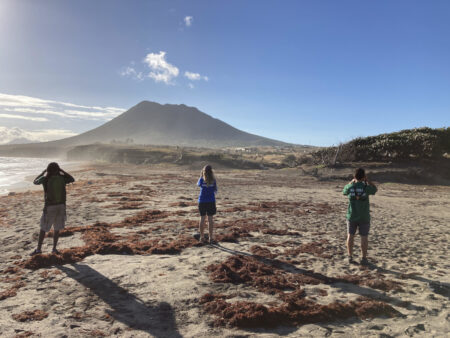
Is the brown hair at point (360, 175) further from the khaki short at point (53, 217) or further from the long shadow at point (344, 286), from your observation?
the khaki short at point (53, 217)

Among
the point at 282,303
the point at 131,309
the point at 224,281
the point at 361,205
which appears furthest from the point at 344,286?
the point at 131,309

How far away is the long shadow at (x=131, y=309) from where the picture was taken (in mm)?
4086

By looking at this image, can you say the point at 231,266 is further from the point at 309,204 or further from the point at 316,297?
the point at 309,204

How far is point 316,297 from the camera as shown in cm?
497

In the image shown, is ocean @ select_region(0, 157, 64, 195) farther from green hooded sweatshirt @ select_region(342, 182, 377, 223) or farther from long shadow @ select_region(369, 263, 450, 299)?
long shadow @ select_region(369, 263, 450, 299)

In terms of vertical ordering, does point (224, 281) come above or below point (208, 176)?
below

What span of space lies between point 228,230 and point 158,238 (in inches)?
86.1

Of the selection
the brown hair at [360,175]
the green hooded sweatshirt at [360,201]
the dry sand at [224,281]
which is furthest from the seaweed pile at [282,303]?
the brown hair at [360,175]

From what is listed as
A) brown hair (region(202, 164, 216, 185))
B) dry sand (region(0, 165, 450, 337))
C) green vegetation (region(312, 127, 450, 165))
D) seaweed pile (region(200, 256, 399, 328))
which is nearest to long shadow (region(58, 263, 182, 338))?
dry sand (region(0, 165, 450, 337))

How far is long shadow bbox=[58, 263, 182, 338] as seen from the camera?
13.4 feet

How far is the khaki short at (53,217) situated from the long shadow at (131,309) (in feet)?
5.73

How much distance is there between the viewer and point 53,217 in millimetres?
6988

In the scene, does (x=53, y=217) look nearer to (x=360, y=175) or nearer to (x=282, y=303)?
(x=282, y=303)

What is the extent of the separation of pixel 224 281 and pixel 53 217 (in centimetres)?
445
